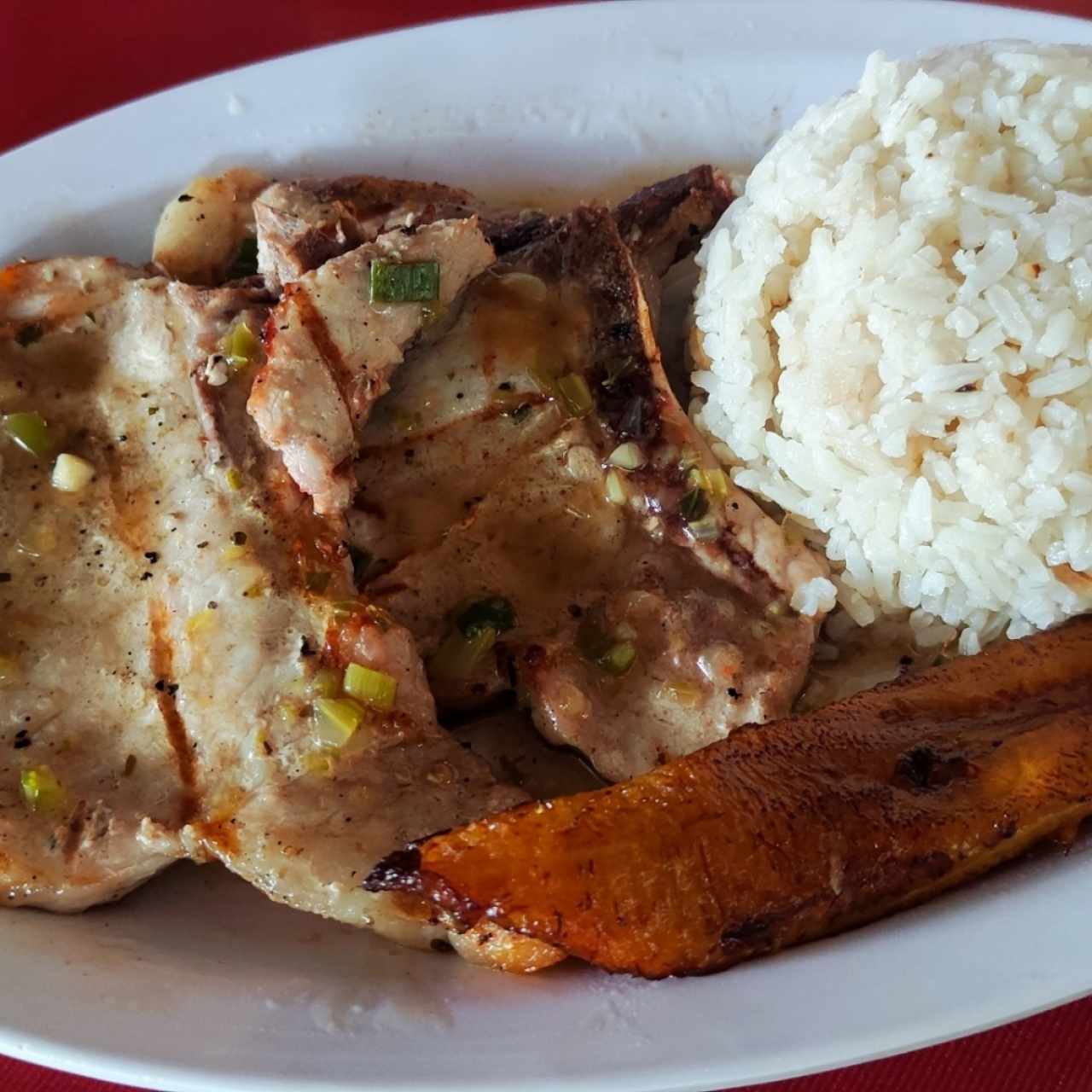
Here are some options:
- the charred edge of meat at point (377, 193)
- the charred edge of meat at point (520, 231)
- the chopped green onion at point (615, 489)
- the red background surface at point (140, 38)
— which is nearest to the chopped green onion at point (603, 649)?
the chopped green onion at point (615, 489)

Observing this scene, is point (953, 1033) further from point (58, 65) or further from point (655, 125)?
point (58, 65)

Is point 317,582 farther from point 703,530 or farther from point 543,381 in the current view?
point 703,530

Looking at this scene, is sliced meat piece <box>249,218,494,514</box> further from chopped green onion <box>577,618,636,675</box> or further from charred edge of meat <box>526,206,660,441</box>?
chopped green onion <box>577,618,636,675</box>

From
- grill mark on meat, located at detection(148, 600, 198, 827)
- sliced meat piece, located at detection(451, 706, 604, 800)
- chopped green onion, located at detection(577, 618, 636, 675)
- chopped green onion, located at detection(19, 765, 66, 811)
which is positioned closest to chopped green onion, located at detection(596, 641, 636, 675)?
chopped green onion, located at detection(577, 618, 636, 675)

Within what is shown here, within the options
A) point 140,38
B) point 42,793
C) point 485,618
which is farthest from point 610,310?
point 140,38

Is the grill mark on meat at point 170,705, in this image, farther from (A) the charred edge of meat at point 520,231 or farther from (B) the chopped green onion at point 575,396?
(A) the charred edge of meat at point 520,231

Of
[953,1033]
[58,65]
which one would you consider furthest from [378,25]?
[953,1033]
